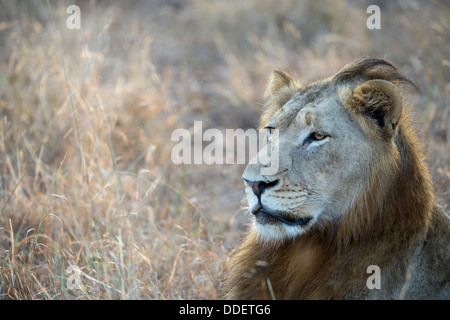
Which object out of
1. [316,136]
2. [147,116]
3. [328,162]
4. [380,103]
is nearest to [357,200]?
[328,162]

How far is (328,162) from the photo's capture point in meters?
2.77

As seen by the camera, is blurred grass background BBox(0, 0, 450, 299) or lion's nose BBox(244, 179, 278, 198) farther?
blurred grass background BBox(0, 0, 450, 299)

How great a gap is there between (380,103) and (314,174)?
50cm

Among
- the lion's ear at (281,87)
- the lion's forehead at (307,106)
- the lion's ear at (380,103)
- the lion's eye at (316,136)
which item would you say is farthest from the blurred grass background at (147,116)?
the lion's eye at (316,136)

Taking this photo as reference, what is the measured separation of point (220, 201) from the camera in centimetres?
625

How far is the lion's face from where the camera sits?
2.74 m

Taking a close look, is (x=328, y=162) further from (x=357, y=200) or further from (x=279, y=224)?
(x=279, y=224)

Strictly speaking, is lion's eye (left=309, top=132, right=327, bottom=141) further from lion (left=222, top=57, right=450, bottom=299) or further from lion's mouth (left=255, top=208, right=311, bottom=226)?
lion's mouth (left=255, top=208, right=311, bottom=226)

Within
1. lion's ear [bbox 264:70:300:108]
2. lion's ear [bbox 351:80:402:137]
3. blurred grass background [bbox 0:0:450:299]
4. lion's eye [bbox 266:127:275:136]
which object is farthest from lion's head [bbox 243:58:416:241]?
blurred grass background [bbox 0:0:450:299]

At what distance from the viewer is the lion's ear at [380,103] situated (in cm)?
265

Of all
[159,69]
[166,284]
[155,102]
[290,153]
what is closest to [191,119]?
[155,102]

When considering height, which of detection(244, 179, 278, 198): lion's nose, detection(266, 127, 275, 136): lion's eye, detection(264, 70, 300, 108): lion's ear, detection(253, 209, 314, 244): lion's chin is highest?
detection(264, 70, 300, 108): lion's ear

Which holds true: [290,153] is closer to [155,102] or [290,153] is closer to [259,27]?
[155,102]

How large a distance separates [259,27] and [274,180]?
8.01m
